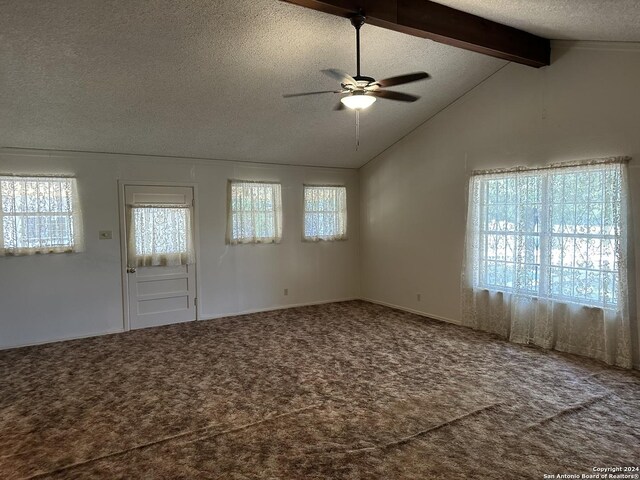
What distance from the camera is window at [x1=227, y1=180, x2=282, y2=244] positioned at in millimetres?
6223

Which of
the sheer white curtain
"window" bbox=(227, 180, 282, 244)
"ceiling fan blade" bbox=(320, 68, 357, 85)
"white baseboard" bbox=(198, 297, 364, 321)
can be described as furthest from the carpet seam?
"window" bbox=(227, 180, 282, 244)

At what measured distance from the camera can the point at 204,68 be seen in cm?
392

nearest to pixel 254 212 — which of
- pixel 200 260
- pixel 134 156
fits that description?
pixel 200 260

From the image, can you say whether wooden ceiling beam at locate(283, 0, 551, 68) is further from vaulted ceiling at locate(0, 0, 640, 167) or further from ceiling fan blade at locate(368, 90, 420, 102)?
ceiling fan blade at locate(368, 90, 420, 102)

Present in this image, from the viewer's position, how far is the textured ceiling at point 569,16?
3.13 metres

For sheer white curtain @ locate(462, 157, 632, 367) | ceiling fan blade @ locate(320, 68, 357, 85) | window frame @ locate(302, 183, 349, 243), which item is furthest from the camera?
window frame @ locate(302, 183, 349, 243)

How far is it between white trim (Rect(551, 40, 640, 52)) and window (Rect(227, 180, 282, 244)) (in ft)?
13.4

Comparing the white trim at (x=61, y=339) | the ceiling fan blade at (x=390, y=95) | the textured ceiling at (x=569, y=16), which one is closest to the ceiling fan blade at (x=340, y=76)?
the ceiling fan blade at (x=390, y=95)

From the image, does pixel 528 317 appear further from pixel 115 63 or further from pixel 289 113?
pixel 115 63

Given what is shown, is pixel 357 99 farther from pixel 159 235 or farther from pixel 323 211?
pixel 323 211

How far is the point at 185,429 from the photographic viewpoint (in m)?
2.90

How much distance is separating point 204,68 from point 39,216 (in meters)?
2.85

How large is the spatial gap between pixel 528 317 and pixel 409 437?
108 inches

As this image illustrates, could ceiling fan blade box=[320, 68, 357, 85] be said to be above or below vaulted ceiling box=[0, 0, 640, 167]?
below
